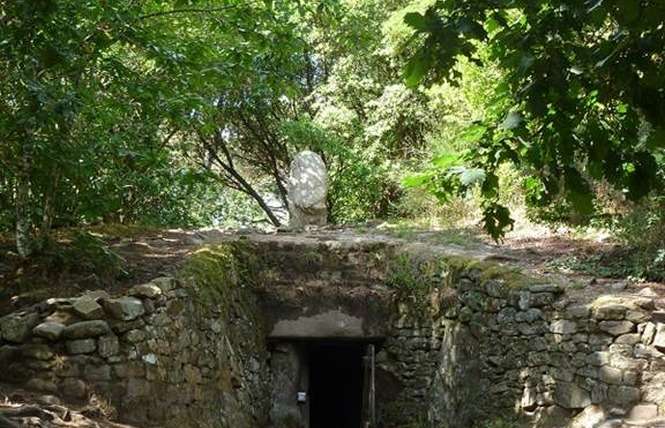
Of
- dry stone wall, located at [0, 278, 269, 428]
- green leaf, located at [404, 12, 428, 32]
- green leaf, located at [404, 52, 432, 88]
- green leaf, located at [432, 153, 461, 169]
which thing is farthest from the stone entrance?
green leaf, located at [404, 12, 428, 32]

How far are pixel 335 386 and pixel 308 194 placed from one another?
3674 millimetres

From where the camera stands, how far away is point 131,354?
598 cm

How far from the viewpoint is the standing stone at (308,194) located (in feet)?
44.0

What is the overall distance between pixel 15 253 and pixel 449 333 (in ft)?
16.9

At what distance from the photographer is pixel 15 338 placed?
567cm

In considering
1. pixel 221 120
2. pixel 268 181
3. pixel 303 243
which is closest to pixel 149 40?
pixel 303 243

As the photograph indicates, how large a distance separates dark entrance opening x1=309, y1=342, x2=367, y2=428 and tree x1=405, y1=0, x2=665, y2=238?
30.3 feet

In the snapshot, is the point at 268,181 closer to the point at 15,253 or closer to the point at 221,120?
the point at 221,120

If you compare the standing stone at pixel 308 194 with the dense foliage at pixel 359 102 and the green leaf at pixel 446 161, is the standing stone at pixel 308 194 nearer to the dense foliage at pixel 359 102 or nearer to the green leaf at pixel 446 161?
the dense foliage at pixel 359 102

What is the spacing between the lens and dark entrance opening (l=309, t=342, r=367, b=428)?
1201 centimetres

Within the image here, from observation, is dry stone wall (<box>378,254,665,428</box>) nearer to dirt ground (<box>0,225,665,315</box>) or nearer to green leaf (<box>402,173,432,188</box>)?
dirt ground (<box>0,225,665,315</box>)

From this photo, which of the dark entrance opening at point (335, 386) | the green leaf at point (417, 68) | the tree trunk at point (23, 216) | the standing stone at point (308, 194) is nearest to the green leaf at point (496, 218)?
the green leaf at point (417, 68)

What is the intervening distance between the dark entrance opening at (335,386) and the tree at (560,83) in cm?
925

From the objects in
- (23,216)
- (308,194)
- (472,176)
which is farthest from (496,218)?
(308,194)
